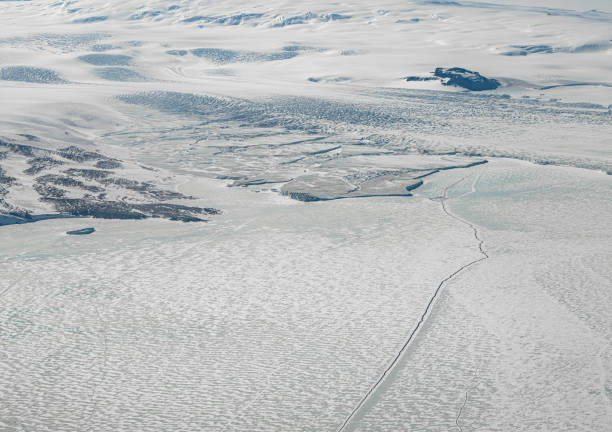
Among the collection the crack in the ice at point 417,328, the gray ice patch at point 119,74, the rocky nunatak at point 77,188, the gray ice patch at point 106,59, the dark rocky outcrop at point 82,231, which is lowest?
the crack in the ice at point 417,328

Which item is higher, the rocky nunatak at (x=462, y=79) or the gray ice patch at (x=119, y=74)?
the gray ice patch at (x=119, y=74)

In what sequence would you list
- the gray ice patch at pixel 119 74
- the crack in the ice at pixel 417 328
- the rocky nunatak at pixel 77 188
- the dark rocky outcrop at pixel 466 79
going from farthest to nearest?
1. the gray ice patch at pixel 119 74
2. the dark rocky outcrop at pixel 466 79
3. the rocky nunatak at pixel 77 188
4. the crack in the ice at pixel 417 328

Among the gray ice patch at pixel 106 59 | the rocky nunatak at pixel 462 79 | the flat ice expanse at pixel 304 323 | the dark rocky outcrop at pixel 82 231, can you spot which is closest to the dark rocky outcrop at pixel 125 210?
the flat ice expanse at pixel 304 323

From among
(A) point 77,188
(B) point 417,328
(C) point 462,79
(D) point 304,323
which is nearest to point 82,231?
(A) point 77,188

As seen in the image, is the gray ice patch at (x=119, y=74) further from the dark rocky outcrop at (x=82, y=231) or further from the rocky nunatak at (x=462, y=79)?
the dark rocky outcrop at (x=82, y=231)

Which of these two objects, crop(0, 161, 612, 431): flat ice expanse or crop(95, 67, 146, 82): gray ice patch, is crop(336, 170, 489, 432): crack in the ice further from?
crop(95, 67, 146, 82): gray ice patch

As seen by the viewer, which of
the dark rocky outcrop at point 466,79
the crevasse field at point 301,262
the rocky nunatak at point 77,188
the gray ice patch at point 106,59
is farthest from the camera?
the gray ice patch at point 106,59
